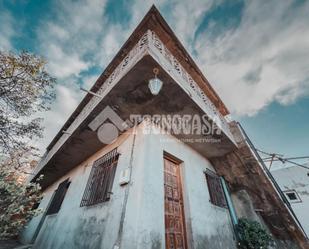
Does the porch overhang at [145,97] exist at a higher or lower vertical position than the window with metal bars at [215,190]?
higher

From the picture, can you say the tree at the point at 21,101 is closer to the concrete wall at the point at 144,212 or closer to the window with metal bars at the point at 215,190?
the concrete wall at the point at 144,212

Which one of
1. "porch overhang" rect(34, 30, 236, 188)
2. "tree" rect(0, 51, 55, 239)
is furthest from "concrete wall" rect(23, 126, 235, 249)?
"tree" rect(0, 51, 55, 239)

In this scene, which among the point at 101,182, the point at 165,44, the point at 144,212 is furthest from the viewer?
the point at 165,44

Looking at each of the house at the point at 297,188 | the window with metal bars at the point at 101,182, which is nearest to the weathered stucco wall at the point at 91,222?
the window with metal bars at the point at 101,182

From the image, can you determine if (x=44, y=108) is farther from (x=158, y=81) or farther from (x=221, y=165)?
(x=221, y=165)

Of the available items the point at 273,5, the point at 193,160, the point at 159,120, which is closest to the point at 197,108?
the point at 159,120

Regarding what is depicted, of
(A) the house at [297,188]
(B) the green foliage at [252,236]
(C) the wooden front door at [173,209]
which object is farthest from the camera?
(A) the house at [297,188]

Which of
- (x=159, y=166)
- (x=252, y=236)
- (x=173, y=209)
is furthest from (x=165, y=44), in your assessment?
(x=252, y=236)

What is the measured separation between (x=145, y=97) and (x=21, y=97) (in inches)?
207

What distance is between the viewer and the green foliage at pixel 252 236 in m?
4.26

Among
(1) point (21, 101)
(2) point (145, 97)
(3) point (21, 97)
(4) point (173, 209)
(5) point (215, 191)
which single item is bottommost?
(4) point (173, 209)

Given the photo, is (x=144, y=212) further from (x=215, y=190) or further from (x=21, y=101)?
(x=21, y=101)

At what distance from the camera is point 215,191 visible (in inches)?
204

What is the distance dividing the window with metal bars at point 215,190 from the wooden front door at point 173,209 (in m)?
1.50
